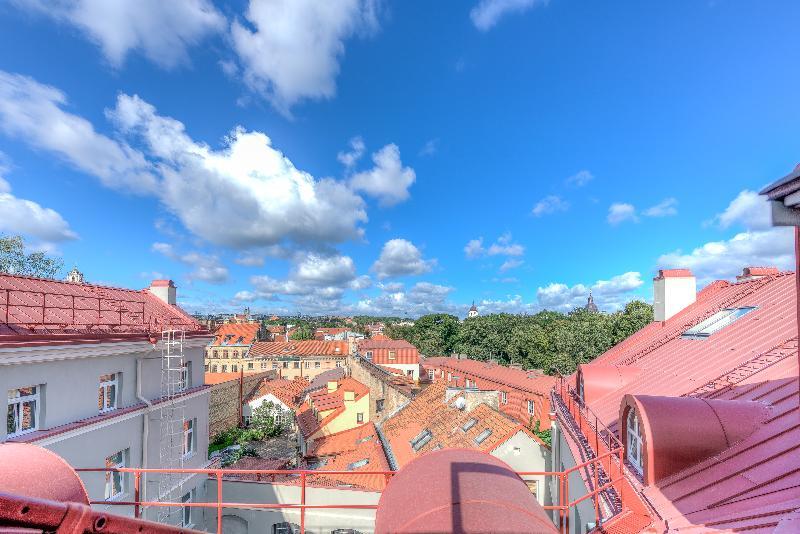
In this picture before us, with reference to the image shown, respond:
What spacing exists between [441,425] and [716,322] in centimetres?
1204

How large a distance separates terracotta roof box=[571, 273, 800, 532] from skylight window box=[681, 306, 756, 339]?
215 millimetres

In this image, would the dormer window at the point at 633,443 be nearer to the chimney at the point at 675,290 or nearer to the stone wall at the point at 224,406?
the chimney at the point at 675,290

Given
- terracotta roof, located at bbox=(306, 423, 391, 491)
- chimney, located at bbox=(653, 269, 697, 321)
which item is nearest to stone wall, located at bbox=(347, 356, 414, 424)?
terracotta roof, located at bbox=(306, 423, 391, 491)

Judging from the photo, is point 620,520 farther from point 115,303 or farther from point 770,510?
point 115,303

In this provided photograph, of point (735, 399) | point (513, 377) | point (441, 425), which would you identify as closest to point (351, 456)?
point (441, 425)

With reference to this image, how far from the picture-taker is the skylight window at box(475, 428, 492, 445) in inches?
604

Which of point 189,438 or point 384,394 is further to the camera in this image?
point 384,394

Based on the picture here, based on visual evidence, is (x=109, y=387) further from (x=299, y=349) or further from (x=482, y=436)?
(x=299, y=349)

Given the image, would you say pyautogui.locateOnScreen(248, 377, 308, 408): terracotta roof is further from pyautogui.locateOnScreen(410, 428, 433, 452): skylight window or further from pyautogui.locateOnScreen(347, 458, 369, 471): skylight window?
pyautogui.locateOnScreen(410, 428, 433, 452): skylight window

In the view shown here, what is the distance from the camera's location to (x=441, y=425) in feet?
61.7

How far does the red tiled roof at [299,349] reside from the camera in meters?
67.7

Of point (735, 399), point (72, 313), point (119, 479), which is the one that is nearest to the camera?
point (735, 399)

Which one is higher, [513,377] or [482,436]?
[482,436]

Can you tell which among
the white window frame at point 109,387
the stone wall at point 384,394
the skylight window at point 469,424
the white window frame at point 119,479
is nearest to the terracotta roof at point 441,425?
the skylight window at point 469,424
